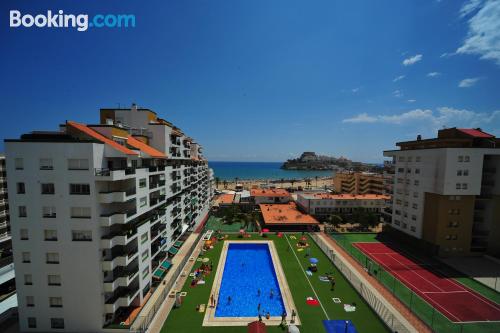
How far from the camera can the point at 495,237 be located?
41.2 metres

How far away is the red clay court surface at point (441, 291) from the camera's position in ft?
85.3

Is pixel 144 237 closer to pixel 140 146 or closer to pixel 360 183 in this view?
pixel 140 146

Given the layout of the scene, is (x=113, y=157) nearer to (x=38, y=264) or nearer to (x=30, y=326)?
(x=38, y=264)

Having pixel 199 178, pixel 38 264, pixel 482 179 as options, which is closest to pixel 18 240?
pixel 38 264

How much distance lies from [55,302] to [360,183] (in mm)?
103474

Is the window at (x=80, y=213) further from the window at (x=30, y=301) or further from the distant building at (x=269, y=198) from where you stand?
the distant building at (x=269, y=198)

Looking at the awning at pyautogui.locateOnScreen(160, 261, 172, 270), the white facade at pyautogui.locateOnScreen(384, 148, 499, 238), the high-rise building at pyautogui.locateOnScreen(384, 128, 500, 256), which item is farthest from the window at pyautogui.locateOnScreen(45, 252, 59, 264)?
the white facade at pyautogui.locateOnScreen(384, 148, 499, 238)

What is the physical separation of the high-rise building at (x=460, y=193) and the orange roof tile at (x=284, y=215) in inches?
936

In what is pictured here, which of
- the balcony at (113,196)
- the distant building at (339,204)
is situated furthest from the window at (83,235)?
the distant building at (339,204)

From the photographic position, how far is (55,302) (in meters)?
22.2

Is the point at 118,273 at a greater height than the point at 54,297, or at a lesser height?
greater

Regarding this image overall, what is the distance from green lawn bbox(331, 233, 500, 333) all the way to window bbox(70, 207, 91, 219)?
35647 millimetres

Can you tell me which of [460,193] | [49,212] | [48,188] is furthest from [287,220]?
[48,188]

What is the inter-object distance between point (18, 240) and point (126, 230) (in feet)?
31.4
